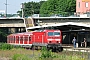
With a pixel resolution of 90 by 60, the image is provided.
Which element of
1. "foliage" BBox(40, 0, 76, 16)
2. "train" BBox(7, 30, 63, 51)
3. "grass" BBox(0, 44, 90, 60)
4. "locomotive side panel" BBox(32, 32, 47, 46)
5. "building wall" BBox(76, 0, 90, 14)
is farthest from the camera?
"foliage" BBox(40, 0, 76, 16)

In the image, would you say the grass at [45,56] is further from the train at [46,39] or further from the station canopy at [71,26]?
the station canopy at [71,26]

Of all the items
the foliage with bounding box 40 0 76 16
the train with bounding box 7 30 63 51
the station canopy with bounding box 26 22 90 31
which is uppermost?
the foliage with bounding box 40 0 76 16

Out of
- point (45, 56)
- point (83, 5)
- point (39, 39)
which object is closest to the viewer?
point (45, 56)

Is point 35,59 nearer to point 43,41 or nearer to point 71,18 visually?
point 43,41

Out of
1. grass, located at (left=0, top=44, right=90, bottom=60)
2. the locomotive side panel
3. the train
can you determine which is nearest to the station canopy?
the train

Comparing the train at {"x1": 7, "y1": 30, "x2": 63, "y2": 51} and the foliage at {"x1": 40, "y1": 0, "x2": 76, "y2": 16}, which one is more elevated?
the foliage at {"x1": 40, "y1": 0, "x2": 76, "y2": 16}

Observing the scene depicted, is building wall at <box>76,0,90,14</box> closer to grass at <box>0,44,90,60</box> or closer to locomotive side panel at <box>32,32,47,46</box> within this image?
locomotive side panel at <box>32,32,47,46</box>

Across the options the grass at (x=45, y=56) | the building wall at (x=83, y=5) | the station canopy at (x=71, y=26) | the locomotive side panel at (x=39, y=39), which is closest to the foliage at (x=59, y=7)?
the building wall at (x=83, y=5)

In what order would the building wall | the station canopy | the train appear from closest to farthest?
the train < the station canopy < the building wall

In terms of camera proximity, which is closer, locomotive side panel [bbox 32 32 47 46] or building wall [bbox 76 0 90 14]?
locomotive side panel [bbox 32 32 47 46]

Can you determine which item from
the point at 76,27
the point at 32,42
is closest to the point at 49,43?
the point at 32,42

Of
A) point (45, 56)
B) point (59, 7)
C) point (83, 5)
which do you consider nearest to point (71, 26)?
point (45, 56)

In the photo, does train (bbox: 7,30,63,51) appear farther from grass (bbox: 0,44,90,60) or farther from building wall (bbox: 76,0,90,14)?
building wall (bbox: 76,0,90,14)

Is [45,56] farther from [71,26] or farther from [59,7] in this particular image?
[59,7]
